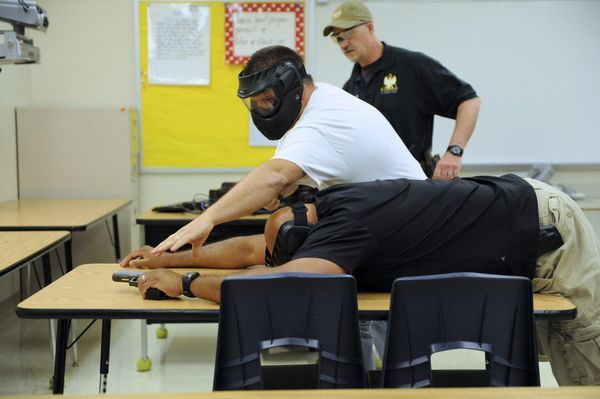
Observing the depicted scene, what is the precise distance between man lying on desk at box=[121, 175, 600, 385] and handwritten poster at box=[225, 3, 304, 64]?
3044mm

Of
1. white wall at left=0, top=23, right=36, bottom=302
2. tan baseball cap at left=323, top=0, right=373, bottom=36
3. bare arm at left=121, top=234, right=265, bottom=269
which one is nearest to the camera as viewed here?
bare arm at left=121, top=234, right=265, bottom=269

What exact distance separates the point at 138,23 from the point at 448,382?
3.67 m

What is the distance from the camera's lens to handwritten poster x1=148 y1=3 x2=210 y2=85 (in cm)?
486

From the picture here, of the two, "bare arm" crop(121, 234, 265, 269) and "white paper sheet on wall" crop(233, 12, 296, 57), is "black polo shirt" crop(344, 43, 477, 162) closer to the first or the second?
"bare arm" crop(121, 234, 265, 269)

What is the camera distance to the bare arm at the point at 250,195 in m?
1.97

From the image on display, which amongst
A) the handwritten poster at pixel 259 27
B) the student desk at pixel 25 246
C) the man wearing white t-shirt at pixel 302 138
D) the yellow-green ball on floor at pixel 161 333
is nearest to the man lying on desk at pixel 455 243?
the man wearing white t-shirt at pixel 302 138

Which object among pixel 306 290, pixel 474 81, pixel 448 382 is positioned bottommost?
pixel 448 382

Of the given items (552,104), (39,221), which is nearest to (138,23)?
(39,221)

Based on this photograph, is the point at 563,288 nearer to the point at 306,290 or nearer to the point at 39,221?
the point at 306,290

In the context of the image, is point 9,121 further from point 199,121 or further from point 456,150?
point 456,150

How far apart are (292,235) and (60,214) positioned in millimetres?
2153

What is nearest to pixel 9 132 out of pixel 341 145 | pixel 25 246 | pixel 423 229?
pixel 25 246

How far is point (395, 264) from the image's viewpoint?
1.93 metres

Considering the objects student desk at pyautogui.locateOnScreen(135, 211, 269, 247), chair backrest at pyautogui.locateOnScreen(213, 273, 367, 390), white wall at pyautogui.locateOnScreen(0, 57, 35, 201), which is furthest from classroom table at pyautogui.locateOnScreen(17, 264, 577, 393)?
white wall at pyautogui.locateOnScreen(0, 57, 35, 201)
